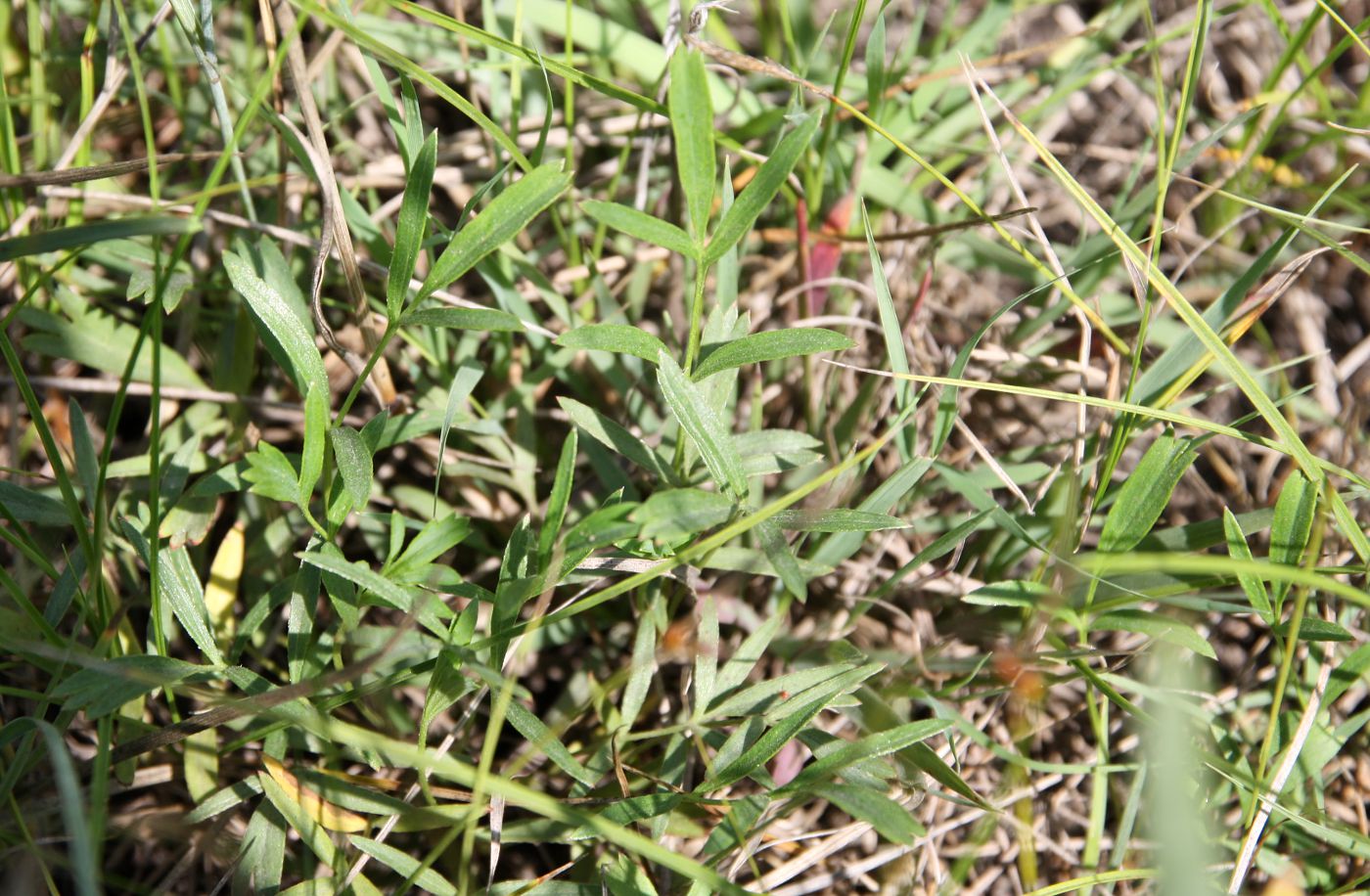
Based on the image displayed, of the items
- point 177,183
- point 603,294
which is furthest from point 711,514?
point 177,183

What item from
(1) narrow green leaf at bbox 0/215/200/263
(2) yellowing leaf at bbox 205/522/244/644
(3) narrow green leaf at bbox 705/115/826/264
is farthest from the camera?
(2) yellowing leaf at bbox 205/522/244/644

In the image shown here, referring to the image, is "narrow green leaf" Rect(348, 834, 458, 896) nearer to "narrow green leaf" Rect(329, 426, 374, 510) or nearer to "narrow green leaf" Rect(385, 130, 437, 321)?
"narrow green leaf" Rect(329, 426, 374, 510)

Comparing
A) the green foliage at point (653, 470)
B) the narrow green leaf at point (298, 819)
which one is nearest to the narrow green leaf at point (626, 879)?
the green foliage at point (653, 470)

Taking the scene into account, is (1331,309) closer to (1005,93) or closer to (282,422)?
(1005,93)

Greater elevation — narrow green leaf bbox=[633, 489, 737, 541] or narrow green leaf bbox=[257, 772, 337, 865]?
narrow green leaf bbox=[633, 489, 737, 541]

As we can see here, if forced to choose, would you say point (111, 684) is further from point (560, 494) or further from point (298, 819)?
point (560, 494)

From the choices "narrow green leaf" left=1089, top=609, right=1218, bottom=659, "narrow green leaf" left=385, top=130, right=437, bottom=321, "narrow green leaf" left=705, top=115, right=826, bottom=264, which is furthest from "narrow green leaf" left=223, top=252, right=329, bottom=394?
"narrow green leaf" left=1089, top=609, right=1218, bottom=659

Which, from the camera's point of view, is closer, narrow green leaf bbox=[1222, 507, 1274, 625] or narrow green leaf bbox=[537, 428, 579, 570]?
narrow green leaf bbox=[537, 428, 579, 570]

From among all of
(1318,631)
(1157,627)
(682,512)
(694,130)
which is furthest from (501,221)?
(1318,631)
